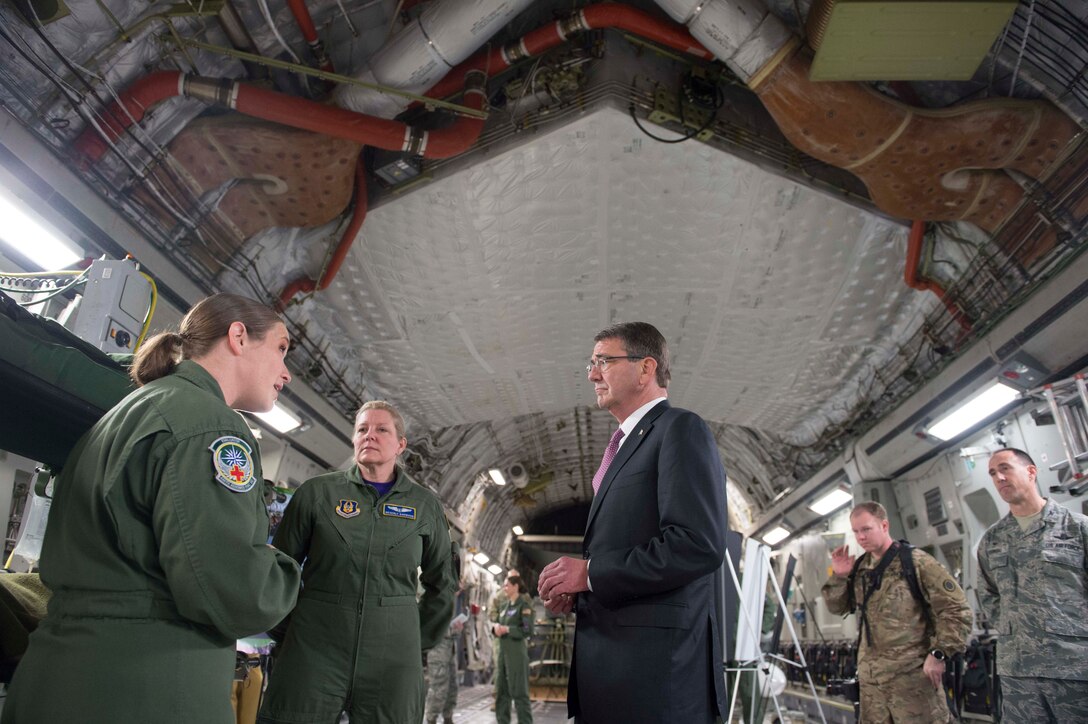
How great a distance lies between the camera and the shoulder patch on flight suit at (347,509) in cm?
279

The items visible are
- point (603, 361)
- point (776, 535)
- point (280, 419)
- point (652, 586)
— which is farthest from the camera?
point (776, 535)

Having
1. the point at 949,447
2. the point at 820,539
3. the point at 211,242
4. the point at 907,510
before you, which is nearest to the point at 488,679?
the point at 820,539

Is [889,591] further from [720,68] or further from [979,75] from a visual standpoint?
[720,68]

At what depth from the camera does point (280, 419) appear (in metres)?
7.05

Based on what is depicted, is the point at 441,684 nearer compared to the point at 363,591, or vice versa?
the point at 363,591

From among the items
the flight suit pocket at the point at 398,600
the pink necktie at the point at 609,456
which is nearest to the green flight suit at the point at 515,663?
the flight suit pocket at the point at 398,600

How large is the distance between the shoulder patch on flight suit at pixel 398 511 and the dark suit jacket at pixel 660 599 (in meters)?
1.09

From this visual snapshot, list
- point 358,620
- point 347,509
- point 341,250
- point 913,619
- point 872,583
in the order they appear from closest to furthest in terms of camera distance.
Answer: point 358,620 < point 347,509 < point 913,619 < point 872,583 < point 341,250

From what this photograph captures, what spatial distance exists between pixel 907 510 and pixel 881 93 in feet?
18.3

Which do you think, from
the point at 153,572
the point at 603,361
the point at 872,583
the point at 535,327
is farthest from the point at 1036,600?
the point at 535,327

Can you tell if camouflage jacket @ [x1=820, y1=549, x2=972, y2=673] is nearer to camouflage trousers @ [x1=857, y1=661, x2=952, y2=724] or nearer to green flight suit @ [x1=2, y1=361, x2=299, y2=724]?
camouflage trousers @ [x1=857, y1=661, x2=952, y2=724]

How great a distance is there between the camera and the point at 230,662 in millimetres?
1554

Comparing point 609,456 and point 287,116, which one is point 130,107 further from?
point 609,456

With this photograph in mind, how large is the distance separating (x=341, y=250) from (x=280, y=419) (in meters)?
2.06
